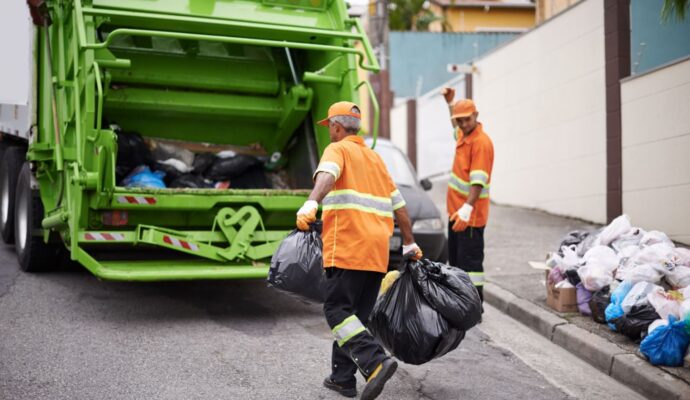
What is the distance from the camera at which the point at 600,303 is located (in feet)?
16.6

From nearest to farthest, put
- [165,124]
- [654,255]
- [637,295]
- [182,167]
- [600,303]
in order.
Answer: [637,295] → [654,255] → [600,303] → [182,167] → [165,124]

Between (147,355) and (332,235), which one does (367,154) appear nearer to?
(332,235)

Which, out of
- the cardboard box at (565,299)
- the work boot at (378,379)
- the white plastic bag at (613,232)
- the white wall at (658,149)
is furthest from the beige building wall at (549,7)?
the work boot at (378,379)

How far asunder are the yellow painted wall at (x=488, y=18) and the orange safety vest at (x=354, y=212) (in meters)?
23.6

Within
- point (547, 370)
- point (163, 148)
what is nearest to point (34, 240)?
point (163, 148)

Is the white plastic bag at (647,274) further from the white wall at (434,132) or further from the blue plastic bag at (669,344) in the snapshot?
the white wall at (434,132)

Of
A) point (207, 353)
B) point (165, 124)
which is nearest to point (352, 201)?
point (207, 353)

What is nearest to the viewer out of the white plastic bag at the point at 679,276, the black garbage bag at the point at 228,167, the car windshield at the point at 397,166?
the white plastic bag at the point at 679,276

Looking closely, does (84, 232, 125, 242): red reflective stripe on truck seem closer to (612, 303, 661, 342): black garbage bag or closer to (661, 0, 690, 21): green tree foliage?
(612, 303, 661, 342): black garbage bag

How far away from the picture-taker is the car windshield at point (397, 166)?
25.8ft

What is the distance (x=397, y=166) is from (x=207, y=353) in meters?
4.10

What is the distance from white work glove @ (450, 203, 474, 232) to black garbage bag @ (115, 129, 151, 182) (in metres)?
2.72

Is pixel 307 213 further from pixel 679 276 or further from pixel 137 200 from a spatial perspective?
pixel 679 276

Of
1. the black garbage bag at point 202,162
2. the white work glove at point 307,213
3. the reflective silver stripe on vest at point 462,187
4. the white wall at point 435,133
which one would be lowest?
the white work glove at point 307,213
